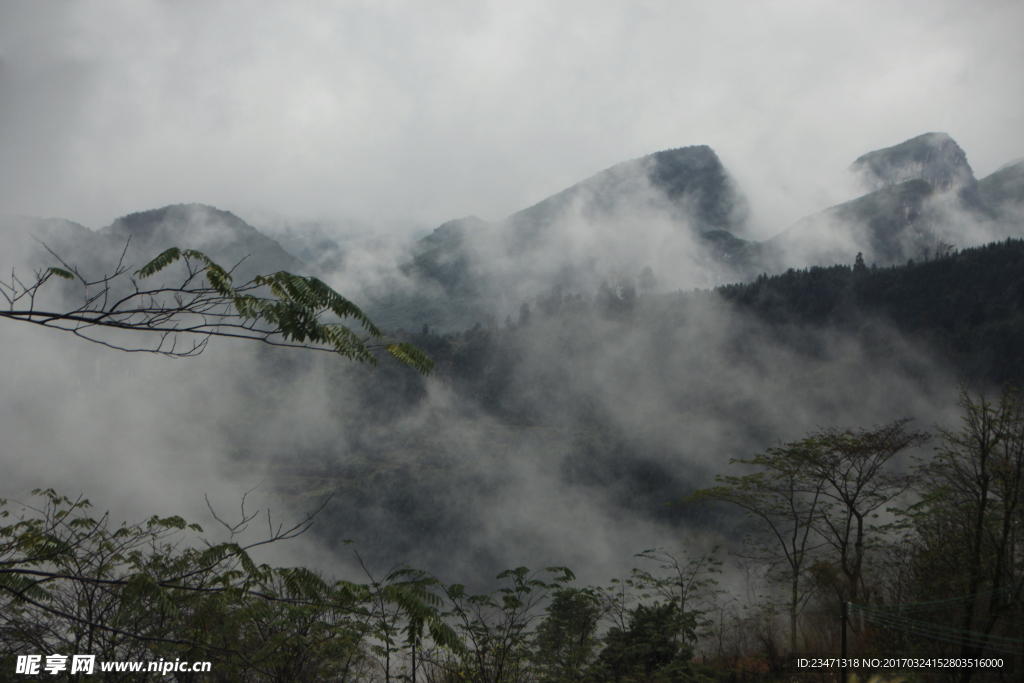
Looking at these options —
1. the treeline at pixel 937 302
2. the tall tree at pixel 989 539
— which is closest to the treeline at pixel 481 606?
the tall tree at pixel 989 539

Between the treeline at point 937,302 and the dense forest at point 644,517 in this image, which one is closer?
the dense forest at point 644,517

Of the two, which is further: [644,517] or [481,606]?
[644,517]

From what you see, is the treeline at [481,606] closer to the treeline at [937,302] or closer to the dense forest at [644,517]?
the dense forest at [644,517]

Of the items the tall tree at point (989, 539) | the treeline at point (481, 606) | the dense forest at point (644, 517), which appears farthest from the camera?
the tall tree at point (989, 539)

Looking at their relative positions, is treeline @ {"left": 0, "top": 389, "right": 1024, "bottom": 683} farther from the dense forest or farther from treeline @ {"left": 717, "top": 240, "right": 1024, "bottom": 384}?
treeline @ {"left": 717, "top": 240, "right": 1024, "bottom": 384}

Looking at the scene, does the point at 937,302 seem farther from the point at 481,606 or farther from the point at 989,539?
the point at 481,606

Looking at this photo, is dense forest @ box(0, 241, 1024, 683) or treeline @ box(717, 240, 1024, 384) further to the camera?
treeline @ box(717, 240, 1024, 384)

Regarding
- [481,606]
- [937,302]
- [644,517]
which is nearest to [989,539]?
[481,606]

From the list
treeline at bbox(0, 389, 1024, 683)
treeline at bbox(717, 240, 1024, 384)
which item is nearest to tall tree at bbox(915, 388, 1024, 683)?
treeline at bbox(0, 389, 1024, 683)

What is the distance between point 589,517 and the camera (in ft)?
324

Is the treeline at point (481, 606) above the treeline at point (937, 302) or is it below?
below

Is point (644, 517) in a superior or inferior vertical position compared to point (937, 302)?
inferior

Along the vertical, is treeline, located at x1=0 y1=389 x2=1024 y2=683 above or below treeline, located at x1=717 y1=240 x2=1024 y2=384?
below

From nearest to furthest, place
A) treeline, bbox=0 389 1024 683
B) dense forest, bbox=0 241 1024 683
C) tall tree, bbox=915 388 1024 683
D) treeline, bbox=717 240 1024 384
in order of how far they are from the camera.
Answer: treeline, bbox=0 389 1024 683 < dense forest, bbox=0 241 1024 683 < tall tree, bbox=915 388 1024 683 < treeline, bbox=717 240 1024 384
